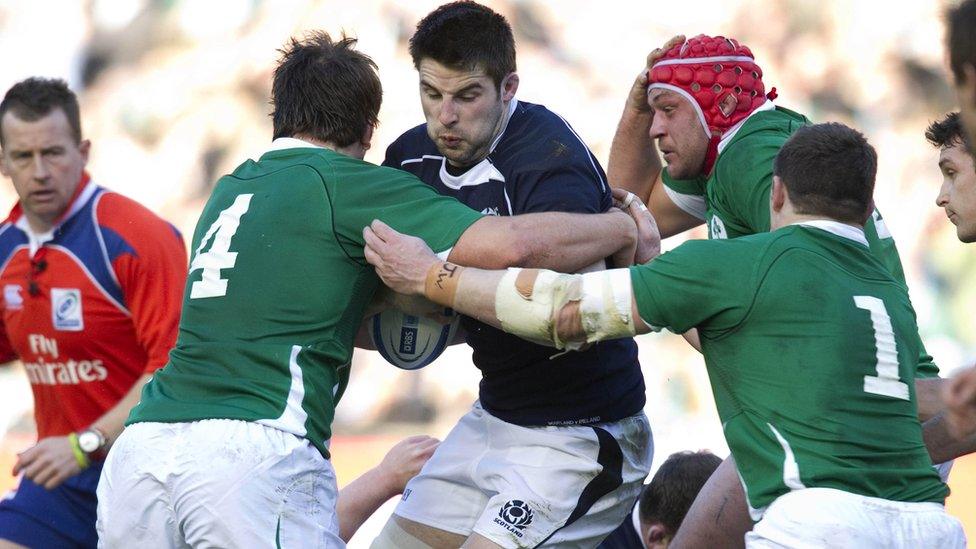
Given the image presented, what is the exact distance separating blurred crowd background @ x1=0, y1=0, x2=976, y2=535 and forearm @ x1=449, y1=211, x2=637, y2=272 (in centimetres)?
777

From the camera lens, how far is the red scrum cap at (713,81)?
518cm

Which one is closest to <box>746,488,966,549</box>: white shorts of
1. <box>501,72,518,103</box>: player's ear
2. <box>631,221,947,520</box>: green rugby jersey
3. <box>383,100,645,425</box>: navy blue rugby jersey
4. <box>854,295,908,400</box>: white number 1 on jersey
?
<box>631,221,947,520</box>: green rugby jersey

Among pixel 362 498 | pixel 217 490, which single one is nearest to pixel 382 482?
pixel 362 498

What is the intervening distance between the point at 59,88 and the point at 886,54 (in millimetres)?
8797

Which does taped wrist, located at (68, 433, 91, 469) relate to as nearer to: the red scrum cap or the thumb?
the thumb

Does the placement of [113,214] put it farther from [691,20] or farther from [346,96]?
[691,20]

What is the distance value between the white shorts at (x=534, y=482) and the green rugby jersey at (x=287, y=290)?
75 centimetres

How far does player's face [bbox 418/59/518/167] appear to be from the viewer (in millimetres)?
4629

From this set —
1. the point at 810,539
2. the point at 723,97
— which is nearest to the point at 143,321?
the point at 723,97

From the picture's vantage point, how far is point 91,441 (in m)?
5.47

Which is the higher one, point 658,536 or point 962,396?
point 962,396

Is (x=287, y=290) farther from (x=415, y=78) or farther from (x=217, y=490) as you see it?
(x=415, y=78)

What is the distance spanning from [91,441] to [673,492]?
2394mm

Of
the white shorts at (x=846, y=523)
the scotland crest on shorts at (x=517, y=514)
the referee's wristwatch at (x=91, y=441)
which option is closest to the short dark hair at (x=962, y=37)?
the white shorts at (x=846, y=523)
